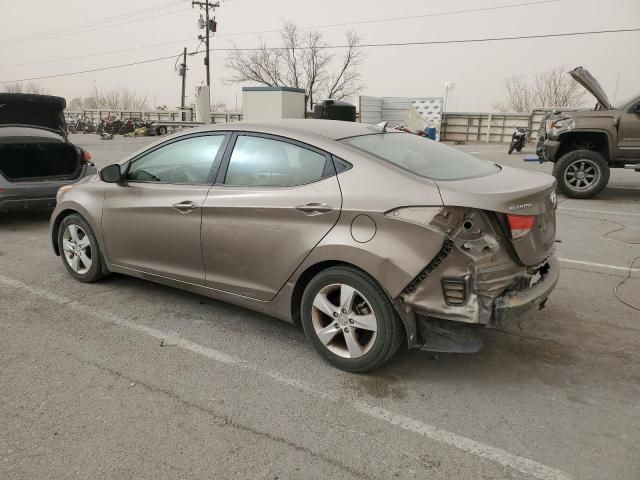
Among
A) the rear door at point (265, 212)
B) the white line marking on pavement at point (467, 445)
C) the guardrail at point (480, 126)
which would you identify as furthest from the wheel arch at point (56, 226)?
the guardrail at point (480, 126)

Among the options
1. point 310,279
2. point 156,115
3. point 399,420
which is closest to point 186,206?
point 310,279

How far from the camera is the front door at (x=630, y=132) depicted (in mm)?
9211

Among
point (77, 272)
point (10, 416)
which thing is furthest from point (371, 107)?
point (10, 416)

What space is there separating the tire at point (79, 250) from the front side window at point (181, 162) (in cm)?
76

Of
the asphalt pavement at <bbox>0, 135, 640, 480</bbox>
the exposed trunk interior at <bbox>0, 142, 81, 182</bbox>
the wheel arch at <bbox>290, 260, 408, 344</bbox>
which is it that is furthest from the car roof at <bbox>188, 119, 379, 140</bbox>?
the exposed trunk interior at <bbox>0, 142, 81, 182</bbox>

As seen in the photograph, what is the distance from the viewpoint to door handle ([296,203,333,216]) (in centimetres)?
323

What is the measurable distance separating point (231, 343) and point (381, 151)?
1.68 metres

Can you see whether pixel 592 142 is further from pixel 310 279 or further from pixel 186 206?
pixel 186 206

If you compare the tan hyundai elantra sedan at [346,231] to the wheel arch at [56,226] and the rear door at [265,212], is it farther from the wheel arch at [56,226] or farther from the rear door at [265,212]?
the wheel arch at [56,226]

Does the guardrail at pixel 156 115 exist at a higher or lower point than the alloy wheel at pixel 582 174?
higher

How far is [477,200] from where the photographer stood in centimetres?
287

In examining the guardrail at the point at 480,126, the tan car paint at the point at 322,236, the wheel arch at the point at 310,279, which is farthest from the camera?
the guardrail at the point at 480,126

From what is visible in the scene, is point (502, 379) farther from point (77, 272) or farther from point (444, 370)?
point (77, 272)

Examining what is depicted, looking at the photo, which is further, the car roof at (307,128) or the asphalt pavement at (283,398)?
the car roof at (307,128)
